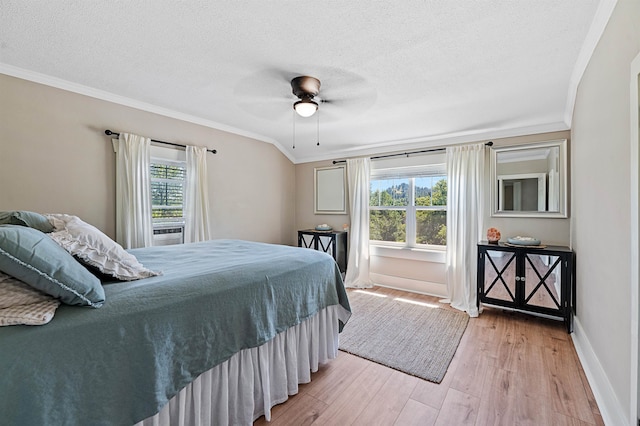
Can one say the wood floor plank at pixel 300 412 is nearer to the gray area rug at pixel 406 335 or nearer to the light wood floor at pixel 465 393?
the light wood floor at pixel 465 393

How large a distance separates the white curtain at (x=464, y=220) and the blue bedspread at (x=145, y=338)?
8.13ft

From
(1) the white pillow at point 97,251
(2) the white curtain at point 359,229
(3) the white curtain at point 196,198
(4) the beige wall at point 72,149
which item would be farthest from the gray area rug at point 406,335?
(4) the beige wall at point 72,149

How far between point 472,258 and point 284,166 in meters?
3.36

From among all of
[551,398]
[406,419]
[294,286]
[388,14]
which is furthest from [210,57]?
[551,398]

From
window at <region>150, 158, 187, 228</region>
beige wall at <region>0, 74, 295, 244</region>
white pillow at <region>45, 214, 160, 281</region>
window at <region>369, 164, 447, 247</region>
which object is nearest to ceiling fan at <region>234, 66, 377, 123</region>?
beige wall at <region>0, 74, 295, 244</region>

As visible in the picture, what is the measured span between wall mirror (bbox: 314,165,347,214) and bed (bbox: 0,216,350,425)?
2.62 metres

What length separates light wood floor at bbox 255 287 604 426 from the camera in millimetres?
1660

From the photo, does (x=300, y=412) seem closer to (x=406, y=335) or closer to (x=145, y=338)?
(x=145, y=338)

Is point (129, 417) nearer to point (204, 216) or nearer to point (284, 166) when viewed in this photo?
point (204, 216)

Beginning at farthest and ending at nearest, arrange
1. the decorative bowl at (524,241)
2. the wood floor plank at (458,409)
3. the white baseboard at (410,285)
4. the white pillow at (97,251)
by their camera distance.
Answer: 1. the white baseboard at (410,285)
2. the decorative bowl at (524,241)
3. the wood floor plank at (458,409)
4. the white pillow at (97,251)

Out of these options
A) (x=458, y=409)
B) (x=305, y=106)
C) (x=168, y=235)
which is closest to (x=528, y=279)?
(x=458, y=409)

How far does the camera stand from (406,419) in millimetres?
1658

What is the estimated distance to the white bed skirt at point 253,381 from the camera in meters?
1.36

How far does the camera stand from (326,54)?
6.78 ft
